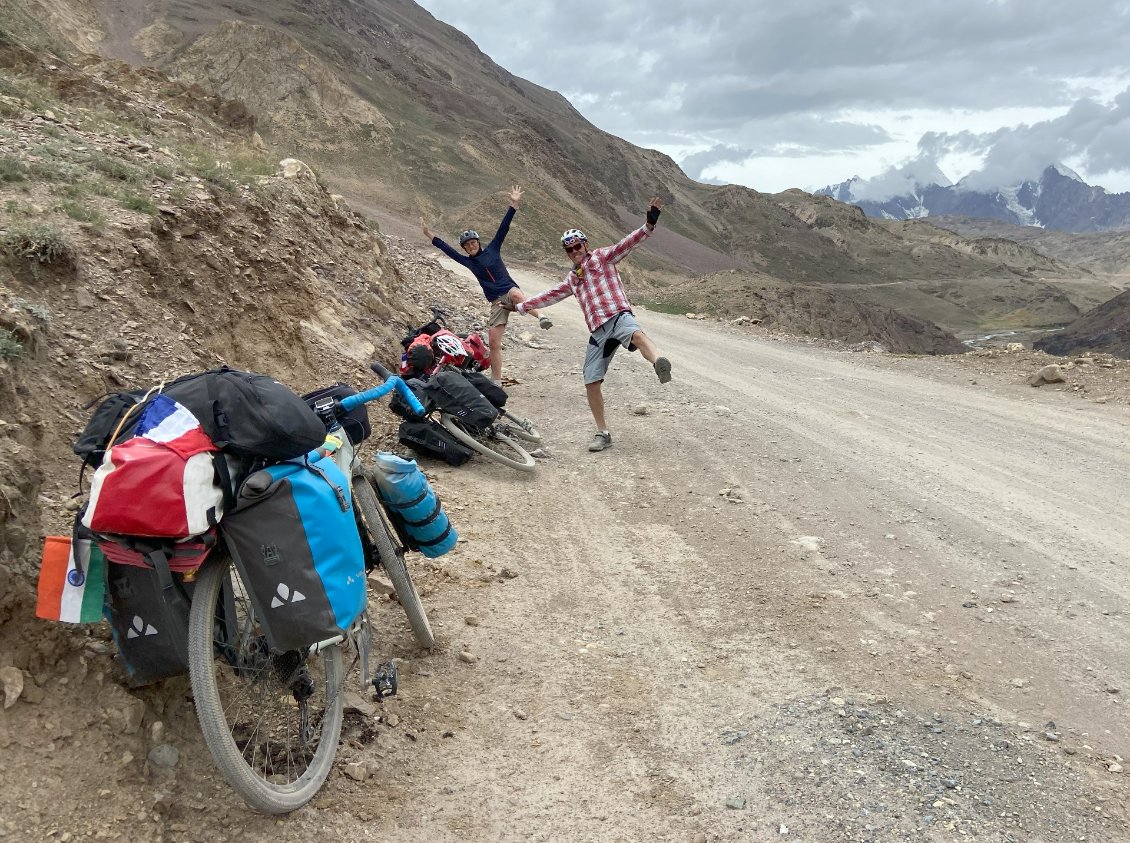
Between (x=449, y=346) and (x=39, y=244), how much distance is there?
354 centimetres

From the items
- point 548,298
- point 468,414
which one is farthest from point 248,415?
point 548,298

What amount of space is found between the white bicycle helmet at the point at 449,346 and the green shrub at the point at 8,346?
4128mm

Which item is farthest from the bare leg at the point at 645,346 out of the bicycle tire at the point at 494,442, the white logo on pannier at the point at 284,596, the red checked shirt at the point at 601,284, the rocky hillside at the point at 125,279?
the white logo on pannier at the point at 284,596

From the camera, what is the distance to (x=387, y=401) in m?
8.43

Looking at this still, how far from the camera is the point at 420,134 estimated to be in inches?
2133

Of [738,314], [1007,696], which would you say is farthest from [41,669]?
[738,314]

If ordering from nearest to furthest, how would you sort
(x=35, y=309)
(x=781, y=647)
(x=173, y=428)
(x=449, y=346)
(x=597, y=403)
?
(x=173, y=428) < (x=781, y=647) < (x=35, y=309) < (x=449, y=346) < (x=597, y=403)

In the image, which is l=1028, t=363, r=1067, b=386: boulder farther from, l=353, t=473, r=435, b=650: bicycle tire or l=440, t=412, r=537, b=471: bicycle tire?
l=353, t=473, r=435, b=650: bicycle tire

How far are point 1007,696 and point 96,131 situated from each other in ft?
32.3

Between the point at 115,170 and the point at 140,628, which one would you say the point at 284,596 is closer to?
the point at 140,628

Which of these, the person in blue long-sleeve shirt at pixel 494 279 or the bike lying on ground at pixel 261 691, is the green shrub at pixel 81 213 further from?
the bike lying on ground at pixel 261 691

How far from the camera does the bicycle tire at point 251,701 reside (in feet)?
8.56

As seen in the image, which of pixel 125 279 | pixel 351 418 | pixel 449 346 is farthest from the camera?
pixel 449 346

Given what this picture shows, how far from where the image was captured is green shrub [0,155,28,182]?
652cm
